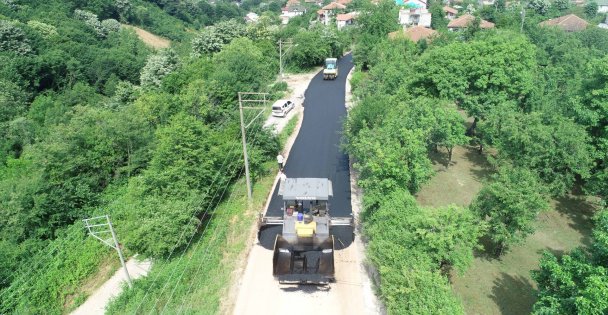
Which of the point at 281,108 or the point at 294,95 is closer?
the point at 281,108

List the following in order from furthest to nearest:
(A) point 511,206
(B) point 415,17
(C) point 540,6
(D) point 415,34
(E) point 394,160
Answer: (C) point 540,6 < (B) point 415,17 < (D) point 415,34 < (E) point 394,160 < (A) point 511,206

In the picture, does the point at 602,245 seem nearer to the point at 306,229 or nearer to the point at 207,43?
the point at 306,229

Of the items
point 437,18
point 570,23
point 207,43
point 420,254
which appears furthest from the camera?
point 437,18

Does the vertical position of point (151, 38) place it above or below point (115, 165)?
above

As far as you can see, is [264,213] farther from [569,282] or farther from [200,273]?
[569,282]

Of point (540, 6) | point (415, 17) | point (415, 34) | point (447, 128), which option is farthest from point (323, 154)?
point (540, 6)

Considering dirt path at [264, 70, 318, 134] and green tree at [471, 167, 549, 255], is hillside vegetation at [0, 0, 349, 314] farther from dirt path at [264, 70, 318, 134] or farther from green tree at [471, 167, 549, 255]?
green tree at [471, 167, 549, 255]
